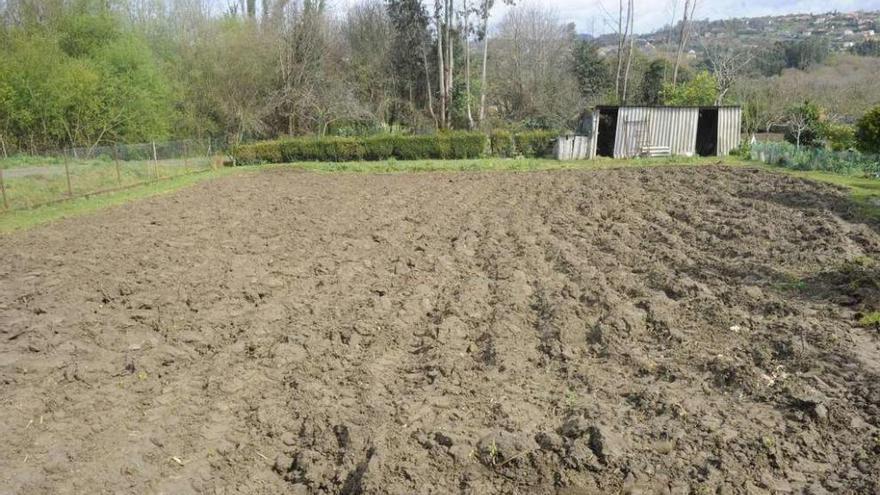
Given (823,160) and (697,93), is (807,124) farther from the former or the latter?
(823,160)

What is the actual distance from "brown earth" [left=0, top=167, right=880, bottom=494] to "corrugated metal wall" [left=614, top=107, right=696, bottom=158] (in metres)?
15.0

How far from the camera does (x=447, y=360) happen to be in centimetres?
550

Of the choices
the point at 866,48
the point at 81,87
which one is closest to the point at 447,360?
the point at 81,87

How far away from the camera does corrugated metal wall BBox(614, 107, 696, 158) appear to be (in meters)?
25.3

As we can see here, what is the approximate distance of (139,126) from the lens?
2656 cm

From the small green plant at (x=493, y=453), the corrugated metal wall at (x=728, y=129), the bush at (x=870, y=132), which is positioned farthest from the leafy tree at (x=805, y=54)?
the small green plant at (x=493, y=453)

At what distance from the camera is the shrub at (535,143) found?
26672 mm

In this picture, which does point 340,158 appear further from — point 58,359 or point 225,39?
point 58,359

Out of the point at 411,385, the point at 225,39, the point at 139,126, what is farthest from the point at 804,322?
the point at 225,39

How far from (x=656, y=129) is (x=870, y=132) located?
9.04m

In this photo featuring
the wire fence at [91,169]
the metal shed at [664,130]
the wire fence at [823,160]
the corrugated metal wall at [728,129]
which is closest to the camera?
the wire fence at [91,169]

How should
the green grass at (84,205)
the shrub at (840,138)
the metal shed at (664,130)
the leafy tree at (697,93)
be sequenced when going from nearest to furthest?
the green grass at (84,205) < the shrub at (840,138) < the metal shed at (664,130) < the leafy tree at (697,93)

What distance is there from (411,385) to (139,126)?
2592cm

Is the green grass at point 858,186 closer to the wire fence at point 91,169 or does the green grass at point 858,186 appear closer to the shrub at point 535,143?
the shrub at point 535,143
